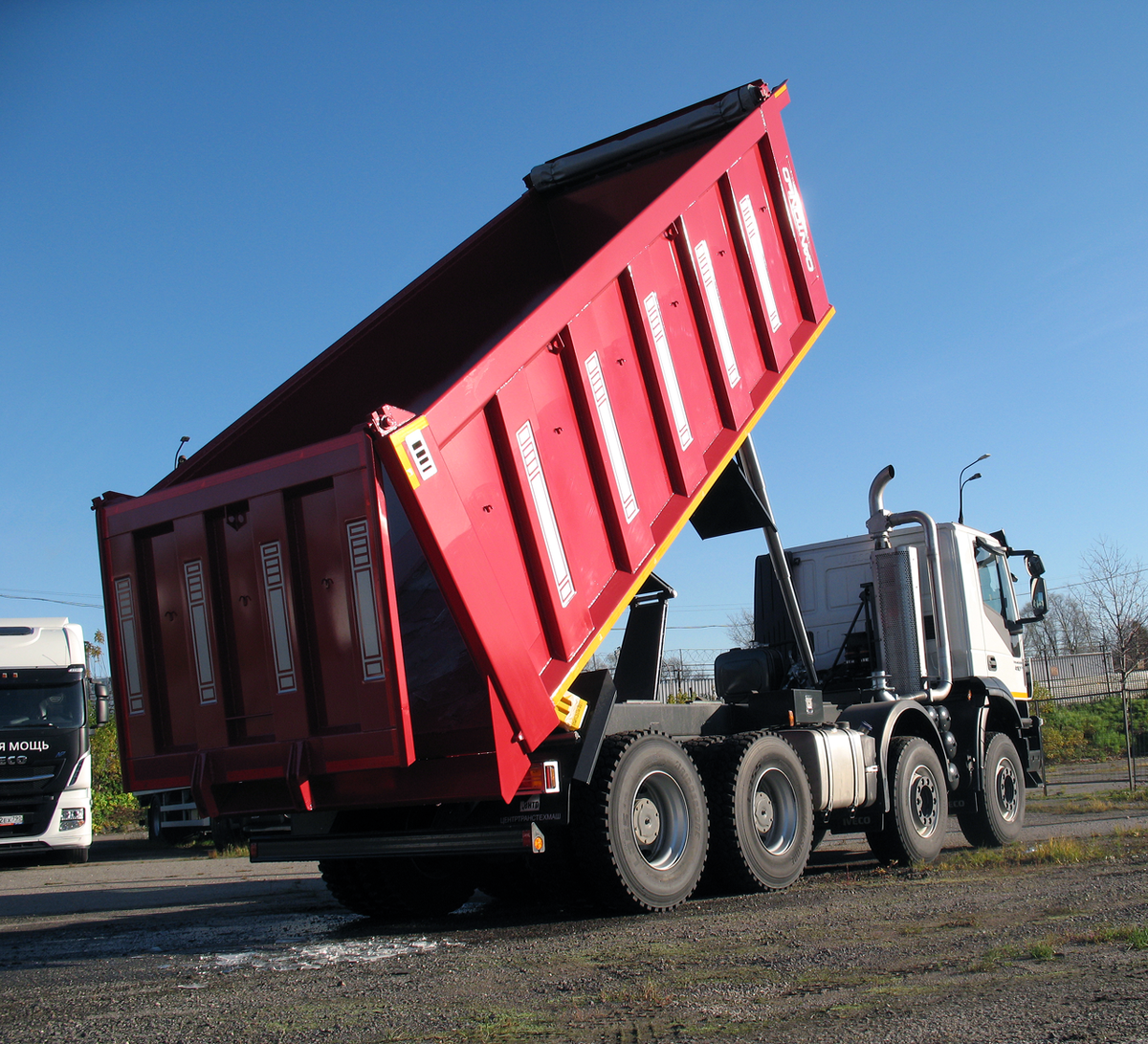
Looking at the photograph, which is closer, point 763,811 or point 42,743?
point 763,811

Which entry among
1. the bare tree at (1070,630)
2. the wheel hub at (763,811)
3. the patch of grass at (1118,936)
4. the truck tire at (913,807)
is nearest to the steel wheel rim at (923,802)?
the truck tire at (913,807)

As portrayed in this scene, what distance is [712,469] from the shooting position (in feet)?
24.3

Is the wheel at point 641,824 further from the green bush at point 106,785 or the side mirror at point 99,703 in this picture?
the green bush at point 106,785

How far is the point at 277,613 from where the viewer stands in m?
5.84

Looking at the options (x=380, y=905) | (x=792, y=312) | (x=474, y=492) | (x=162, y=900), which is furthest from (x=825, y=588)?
(x=162, y=900)

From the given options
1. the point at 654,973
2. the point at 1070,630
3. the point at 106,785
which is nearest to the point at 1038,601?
the point at 654,973

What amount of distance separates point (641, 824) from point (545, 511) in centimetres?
203

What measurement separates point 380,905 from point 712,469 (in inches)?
150

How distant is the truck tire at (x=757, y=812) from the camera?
702 cm

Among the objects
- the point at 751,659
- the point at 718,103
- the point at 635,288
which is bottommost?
the point at 751,659

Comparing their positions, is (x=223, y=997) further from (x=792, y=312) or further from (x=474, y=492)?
(x=792, y=312)

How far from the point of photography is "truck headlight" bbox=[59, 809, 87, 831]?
14.1 metres

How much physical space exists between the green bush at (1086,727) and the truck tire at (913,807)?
17.4m

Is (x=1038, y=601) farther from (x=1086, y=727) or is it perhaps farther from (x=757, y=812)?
(x=1086, y=727)
